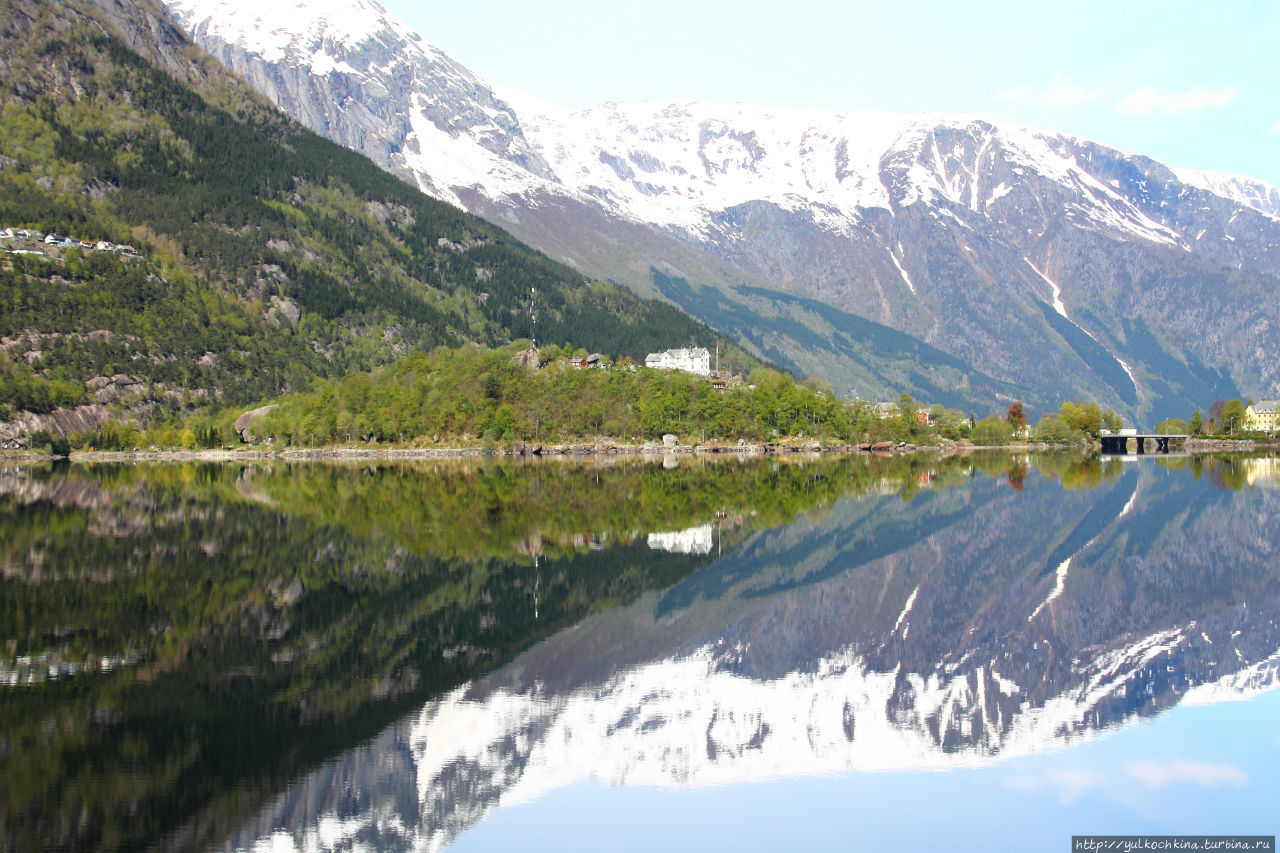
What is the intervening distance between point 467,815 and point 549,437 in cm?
13061

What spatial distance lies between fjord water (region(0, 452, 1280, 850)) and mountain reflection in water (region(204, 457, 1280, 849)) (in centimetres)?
8

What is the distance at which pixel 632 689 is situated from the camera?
20.8 meters

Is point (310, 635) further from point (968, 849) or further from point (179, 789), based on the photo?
point (968, 849)

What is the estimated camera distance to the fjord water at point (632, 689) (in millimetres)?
14969

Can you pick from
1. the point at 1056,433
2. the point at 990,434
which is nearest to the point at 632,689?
the point at 1056,433

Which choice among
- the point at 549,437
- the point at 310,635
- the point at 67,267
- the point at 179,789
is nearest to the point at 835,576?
the point at 310,635

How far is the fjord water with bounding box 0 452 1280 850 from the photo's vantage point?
15.0 m

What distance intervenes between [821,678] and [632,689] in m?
3.78

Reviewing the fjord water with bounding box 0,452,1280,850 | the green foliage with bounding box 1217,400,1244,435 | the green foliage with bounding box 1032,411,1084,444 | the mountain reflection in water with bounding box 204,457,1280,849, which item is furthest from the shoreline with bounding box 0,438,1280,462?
the mountain reflection in water with bounding box 204,457,1280,849

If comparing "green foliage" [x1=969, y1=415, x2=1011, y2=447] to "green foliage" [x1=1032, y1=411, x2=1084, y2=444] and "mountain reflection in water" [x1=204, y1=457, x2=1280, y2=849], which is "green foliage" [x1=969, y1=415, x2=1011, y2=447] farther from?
"mountain reflection in water" [x1=204, y1=457, x2=1280, y2=849]

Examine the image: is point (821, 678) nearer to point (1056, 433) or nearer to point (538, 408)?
point (538, 408)

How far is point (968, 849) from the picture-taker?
551 inches

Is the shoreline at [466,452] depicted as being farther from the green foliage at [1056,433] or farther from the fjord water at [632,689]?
the fjord water at [632,689]

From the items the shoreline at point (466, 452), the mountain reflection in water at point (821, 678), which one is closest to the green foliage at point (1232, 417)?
the shoreline at point (466, 452)
